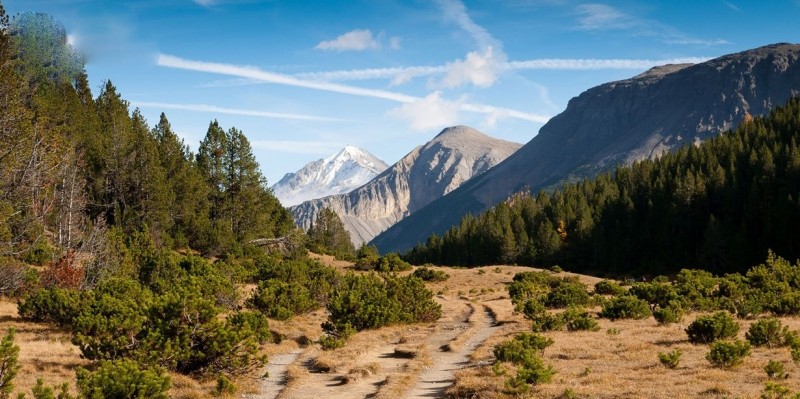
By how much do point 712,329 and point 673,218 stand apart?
72537 millimetres

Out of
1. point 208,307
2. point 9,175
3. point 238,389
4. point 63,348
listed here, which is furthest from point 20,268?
point 238,389

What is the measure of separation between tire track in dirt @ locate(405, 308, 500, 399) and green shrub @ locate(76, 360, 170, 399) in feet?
19.8

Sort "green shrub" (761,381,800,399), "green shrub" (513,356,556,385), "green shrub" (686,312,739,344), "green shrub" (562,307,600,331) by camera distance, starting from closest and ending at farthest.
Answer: "green shrub" (761,381,800,399), "green shrub" (513,356,556,385), "green shrub" (686,312,739,344), "green shrub" (562,307,600,331)

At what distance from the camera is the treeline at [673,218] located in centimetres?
7356

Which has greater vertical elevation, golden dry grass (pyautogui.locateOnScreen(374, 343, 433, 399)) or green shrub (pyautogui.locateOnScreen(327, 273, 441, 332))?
green shrub (pyautogui.locateOnScreen(327, 273, 441, 332))

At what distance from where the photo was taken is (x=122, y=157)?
4706cm

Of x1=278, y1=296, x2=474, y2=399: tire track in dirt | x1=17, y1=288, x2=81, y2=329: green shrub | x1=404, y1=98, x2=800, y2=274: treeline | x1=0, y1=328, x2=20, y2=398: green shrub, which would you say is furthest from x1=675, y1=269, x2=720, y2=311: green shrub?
x1=404, y1=98, x2=800, y2=274: treeline

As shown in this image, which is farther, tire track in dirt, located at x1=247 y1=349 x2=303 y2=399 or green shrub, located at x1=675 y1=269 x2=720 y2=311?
green shrub, located at x1=675 y1=269 x2=720 y2=311

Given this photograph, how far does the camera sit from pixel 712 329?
1847 cm

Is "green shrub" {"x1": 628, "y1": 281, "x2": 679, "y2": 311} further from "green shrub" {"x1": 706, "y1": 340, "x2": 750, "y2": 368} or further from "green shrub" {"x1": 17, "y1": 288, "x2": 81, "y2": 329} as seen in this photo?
"green shrub" {"x1": 17, "y1": 288, "x2": 81, "y2": 329}

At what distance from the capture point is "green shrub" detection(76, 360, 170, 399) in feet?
33.5

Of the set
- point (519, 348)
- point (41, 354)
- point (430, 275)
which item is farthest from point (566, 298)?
point (41, 354)

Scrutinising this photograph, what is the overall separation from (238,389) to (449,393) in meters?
5.81

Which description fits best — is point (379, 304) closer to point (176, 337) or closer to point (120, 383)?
point (176, 337)
